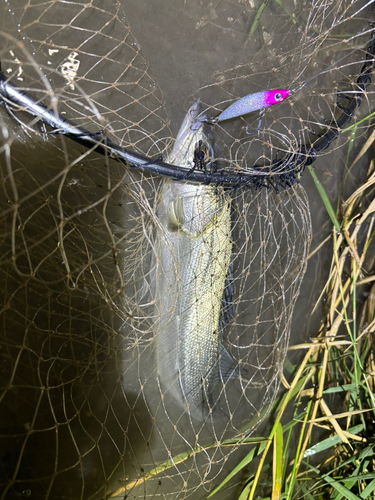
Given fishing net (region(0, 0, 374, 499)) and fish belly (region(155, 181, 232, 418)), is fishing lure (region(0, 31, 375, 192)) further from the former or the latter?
fish belly (region(155, 181, 232, 418))

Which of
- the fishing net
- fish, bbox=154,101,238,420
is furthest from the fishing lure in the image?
fish, bbox=154,101,238,420

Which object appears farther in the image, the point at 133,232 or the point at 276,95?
the point at 133,232

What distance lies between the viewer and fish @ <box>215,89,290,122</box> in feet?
4.86

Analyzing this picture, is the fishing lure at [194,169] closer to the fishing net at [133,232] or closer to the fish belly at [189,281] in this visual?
the fishing net at [133,232]

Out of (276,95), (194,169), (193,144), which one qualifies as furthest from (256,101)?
(194,169)

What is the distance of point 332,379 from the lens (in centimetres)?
210

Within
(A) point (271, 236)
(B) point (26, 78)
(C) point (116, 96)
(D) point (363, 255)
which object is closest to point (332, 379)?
(D) point (363, 255)

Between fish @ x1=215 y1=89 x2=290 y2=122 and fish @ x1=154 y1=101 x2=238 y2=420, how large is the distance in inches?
5.6

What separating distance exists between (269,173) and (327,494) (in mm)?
1970

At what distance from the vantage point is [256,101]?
59.4 inches

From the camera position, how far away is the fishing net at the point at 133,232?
1436 mm

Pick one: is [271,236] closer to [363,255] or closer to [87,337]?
[363,255]

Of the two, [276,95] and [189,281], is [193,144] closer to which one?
[276,95]

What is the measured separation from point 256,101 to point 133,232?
2.67 feet
